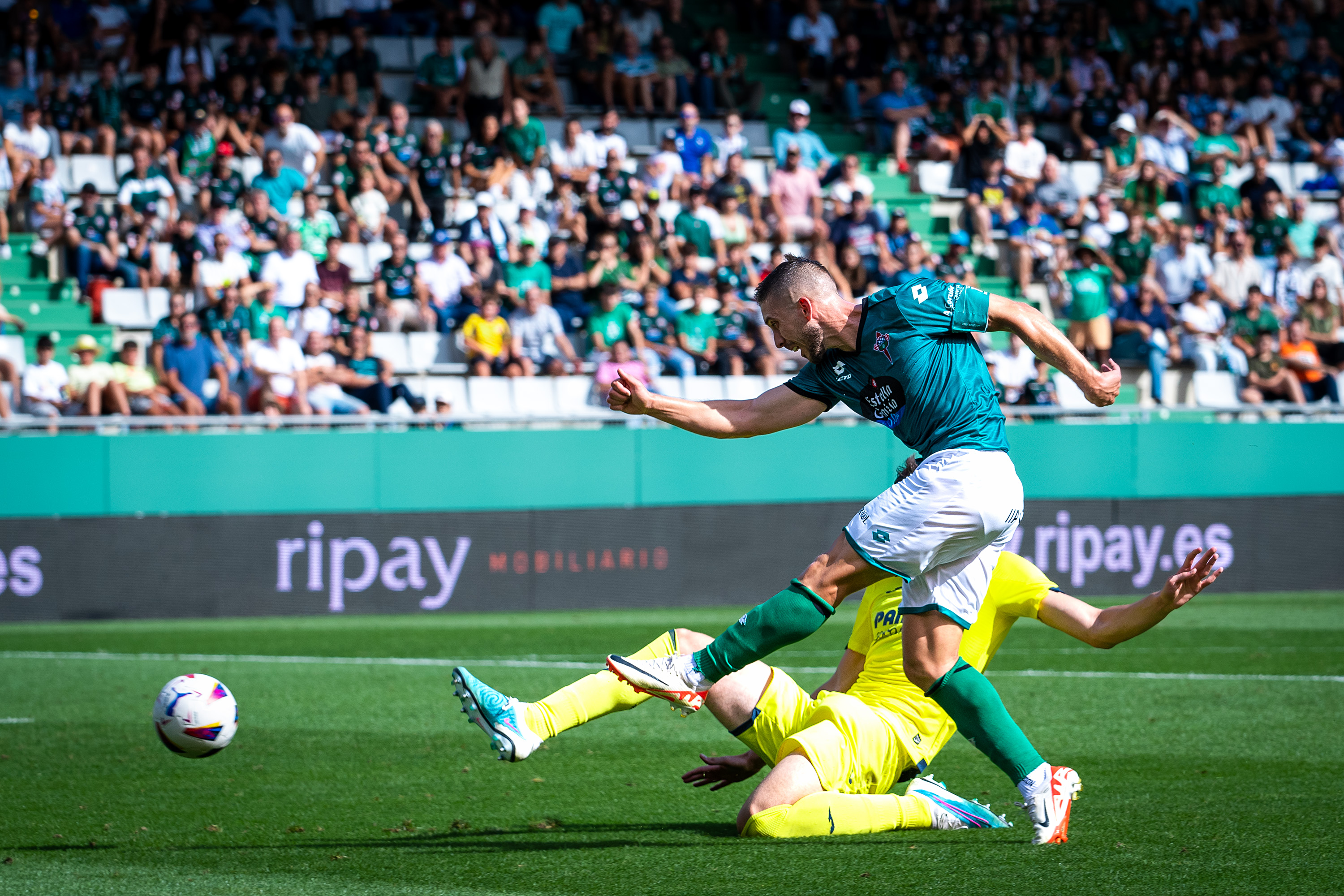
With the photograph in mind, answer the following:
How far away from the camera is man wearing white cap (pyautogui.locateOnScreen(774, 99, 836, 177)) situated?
20125mm

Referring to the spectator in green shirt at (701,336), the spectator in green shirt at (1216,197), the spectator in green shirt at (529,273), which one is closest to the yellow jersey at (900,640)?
the spectator in green shirt at (701,336)

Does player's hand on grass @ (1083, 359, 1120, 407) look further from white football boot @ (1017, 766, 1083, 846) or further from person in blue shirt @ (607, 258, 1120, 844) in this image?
white football boot @ (1017, 766, 1083, 846)

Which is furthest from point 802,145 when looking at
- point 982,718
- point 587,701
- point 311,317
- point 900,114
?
point 982,718

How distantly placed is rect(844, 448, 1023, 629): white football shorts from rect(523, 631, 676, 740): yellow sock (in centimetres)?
79

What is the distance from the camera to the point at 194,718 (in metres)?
5.82

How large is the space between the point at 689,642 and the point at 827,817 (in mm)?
811

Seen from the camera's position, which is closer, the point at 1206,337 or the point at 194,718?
the point at 194,718

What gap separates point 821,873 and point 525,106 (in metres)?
15.5

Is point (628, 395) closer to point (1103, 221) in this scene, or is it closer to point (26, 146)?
point (26, 146)

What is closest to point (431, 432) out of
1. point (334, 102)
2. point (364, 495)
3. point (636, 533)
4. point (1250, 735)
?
point (364, 495)

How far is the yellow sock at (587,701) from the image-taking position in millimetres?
5355

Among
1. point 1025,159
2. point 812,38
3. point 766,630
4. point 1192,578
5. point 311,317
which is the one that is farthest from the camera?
point 812,38

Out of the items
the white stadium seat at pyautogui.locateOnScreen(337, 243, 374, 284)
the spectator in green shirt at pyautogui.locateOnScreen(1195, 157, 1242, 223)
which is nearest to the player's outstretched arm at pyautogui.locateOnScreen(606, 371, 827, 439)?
the white stadium seat at pyautogui.locateOnScreen(337, 243, 374, 284)

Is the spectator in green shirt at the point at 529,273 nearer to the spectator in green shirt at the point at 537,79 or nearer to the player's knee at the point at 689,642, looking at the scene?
the spectator in green shirt at the point at 537,79
